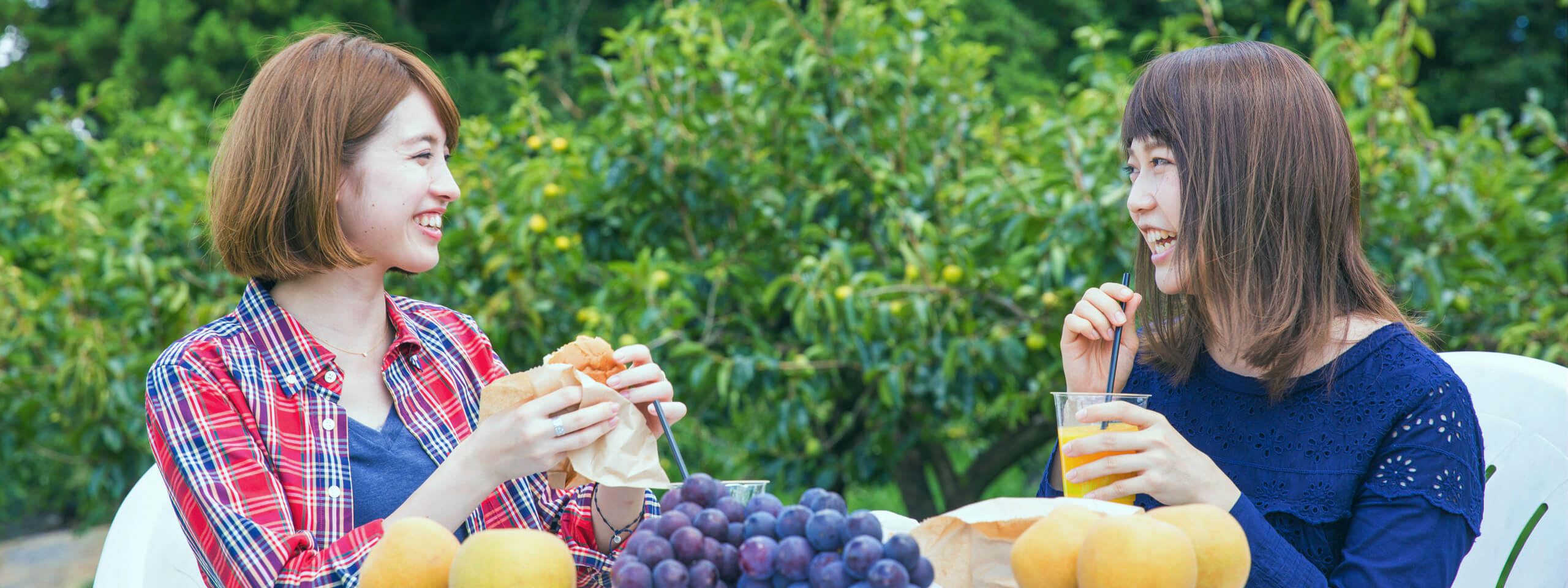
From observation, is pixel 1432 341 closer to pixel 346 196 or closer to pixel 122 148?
pixel 346 196

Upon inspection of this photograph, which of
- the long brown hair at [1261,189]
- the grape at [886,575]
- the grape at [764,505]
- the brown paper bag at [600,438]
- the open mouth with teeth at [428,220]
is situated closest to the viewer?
the grape at [886,575]

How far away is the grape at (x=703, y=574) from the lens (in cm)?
89

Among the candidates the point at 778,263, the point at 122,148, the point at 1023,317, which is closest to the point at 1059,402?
the point at 1023,317

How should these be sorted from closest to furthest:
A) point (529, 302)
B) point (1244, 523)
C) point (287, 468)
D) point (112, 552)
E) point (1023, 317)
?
point (1244, 523) < point (287, 468) < point (112, 552) < point (1023, 317) < point (529, 302)

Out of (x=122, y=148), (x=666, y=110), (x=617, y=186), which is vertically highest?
(x=666, y=110)

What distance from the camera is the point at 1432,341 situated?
294cm

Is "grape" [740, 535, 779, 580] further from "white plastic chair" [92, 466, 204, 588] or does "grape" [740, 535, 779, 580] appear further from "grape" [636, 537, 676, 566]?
"white plastic chair" [92, 466, 204, 588]

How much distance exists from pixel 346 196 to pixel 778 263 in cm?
191

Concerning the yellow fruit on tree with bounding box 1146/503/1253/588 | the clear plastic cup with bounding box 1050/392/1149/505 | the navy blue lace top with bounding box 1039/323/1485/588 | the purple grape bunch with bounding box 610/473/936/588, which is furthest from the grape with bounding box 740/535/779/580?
the navy blue lace top with bounding box 1039/323/1485/588

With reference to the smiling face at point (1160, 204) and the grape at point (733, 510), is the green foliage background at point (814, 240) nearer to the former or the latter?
the smiling face at point (1160, 204)

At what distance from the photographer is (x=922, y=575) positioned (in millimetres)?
879

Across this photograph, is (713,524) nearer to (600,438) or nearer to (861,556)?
(861,556)

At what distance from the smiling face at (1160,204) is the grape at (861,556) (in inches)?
30.9

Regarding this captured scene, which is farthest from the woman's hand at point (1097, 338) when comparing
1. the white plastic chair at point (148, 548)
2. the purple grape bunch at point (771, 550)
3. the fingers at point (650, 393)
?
the white plastic chair at point (148, 548)
